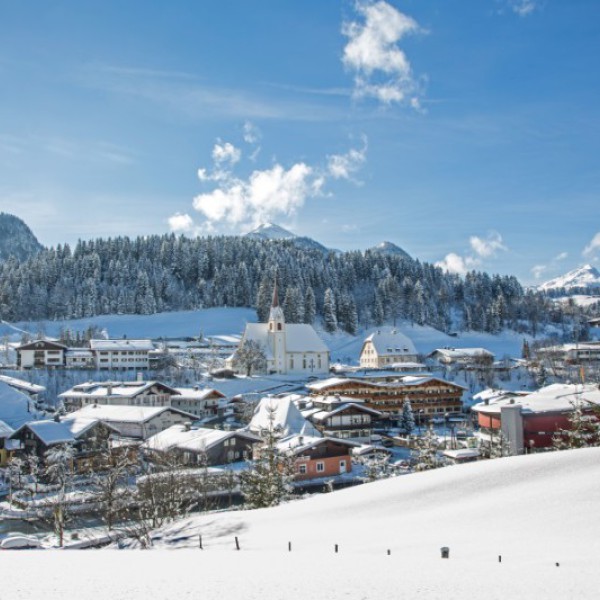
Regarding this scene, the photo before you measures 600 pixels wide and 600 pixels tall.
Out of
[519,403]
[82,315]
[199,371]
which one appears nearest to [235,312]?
[82,315]

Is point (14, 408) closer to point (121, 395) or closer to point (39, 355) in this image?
point (121, 395)

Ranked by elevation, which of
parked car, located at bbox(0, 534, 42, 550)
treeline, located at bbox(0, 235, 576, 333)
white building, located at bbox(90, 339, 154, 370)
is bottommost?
parked car, located at bbox(0, 534, 42, 550)

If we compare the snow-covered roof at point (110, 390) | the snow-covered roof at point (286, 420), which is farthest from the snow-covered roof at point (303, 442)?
the snow-covered roof at point (110, 390)

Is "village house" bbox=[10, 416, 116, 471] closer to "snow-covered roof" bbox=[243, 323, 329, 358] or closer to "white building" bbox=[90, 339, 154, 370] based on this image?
"white building" bbox=[90, 339, 154, 370]

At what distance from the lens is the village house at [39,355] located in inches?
2815

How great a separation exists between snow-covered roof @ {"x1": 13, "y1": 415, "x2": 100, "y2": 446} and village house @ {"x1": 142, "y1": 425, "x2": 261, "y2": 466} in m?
4.55

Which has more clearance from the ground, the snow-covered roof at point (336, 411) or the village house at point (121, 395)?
the village house at point (121, 395)

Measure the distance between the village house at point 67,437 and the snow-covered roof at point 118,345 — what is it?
3486cm

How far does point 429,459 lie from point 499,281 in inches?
4898

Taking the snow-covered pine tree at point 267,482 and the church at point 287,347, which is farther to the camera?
the church at point 287,347

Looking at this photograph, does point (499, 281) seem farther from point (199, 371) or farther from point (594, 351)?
point (199, 371)

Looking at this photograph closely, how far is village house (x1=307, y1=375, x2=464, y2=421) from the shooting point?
57938mm

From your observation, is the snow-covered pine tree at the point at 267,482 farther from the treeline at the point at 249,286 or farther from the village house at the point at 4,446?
the treeline at the point at 249,286

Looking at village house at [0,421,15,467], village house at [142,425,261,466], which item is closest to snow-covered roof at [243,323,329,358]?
village house at [142,425,261,466]
